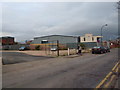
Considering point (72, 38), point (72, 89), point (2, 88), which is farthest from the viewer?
point (72, 38)

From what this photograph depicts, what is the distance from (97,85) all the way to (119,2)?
12.4 m

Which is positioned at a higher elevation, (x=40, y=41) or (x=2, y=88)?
(x=40, y=41)

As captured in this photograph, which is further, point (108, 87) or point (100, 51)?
point (100, 51)

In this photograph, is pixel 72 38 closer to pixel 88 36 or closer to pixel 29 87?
pixel 88 36

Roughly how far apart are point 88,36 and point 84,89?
288 feet

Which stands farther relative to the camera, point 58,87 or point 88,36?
point 88,36

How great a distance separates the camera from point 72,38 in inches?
2980

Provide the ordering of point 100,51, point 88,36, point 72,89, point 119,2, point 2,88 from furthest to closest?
point 88,36
point 100,51
point 119,2
point 2,88
point 72,89

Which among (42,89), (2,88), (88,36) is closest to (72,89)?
(42,89)

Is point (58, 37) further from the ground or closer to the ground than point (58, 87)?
further from the ground

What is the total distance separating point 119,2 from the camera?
14.2 metres

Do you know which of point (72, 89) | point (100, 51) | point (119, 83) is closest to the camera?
point (72, 89)

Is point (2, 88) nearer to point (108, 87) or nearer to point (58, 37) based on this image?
point (108, 87)

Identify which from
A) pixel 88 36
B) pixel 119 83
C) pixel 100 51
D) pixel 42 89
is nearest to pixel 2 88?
pixel 42 89
